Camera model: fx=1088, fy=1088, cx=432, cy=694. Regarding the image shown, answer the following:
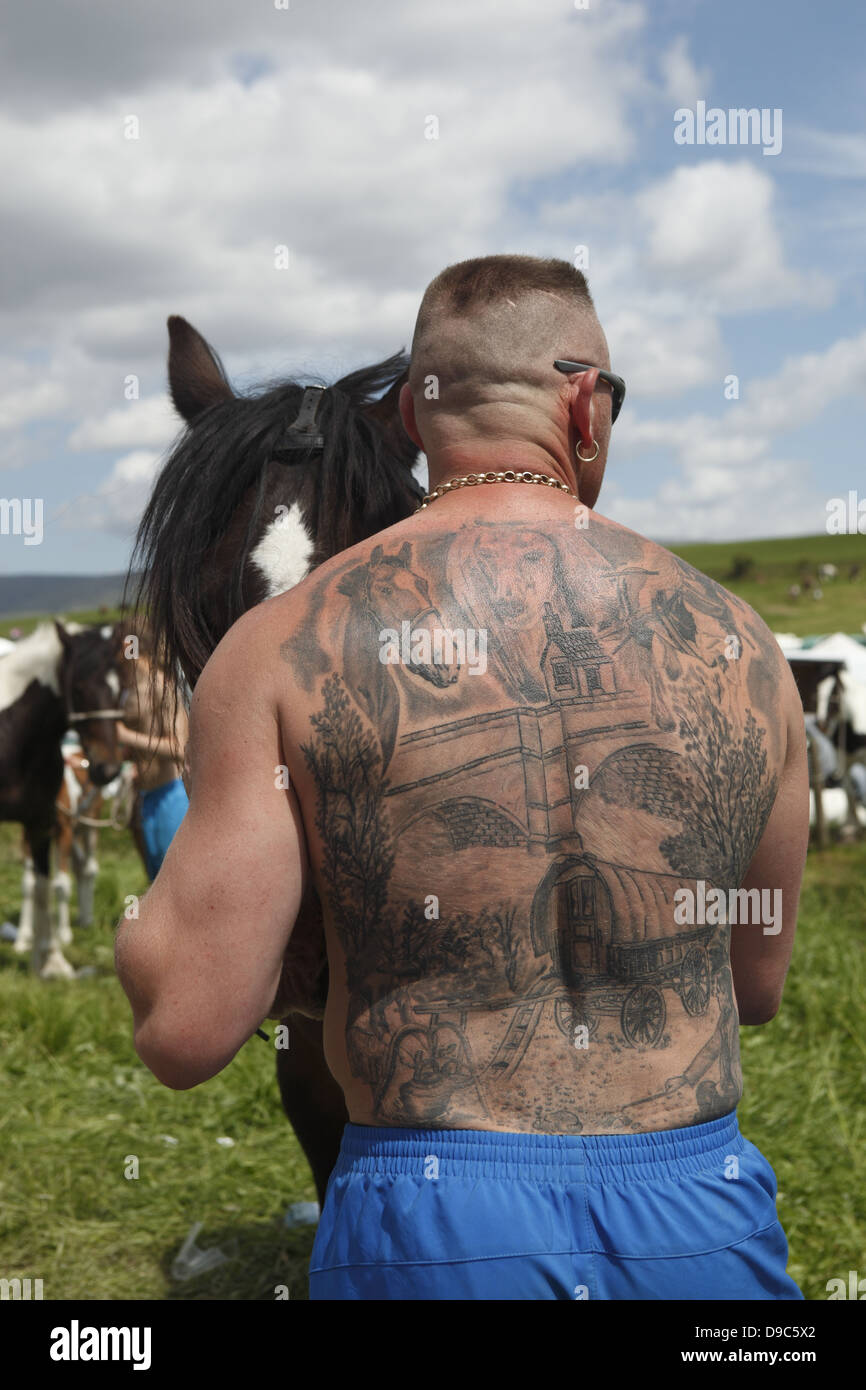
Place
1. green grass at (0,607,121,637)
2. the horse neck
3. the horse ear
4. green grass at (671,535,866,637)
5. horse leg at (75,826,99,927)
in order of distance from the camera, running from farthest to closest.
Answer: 1. green grass at (671,535,866,637)
2. horse leg at (75,826,99,927)
3. green grass at (0,607,121,637)
4. the horse neck
5. the horse ear

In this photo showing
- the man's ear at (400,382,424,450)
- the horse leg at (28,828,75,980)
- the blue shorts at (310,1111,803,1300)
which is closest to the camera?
the blue shorts at (310,1111,803,1300)

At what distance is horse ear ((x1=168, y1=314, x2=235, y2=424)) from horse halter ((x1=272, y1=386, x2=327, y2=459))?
0.49 meters

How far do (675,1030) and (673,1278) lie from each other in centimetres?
32

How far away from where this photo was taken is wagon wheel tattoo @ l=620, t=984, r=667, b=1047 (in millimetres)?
1551

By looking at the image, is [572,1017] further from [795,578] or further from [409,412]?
[795,578]

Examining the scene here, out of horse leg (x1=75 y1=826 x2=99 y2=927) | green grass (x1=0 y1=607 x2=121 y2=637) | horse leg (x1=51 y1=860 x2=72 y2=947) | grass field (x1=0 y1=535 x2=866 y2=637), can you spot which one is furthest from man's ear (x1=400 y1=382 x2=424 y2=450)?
grass field (x1=0 y1=535 x2=866 y2=637)

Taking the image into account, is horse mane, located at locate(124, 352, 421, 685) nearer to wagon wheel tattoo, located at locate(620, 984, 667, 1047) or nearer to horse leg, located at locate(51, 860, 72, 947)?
wagon wheel tattoo, located at locate(620, 984, 667, 1047)

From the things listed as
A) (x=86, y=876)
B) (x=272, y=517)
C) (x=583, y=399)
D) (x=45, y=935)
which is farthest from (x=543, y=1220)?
(x=86, y=876)

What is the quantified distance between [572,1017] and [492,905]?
0.20 metres

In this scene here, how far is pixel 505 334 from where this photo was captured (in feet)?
5.60

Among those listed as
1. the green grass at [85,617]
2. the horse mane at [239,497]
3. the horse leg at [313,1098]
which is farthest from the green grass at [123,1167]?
the horse mane at [239,497]

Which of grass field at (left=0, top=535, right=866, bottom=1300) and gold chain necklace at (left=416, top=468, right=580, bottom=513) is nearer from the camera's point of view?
gold chain necklace at (left=416, top=468, right=580, bottom=513)
